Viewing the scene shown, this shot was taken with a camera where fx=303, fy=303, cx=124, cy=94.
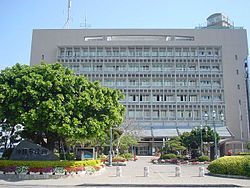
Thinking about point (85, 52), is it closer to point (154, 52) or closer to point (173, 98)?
point (154, 52)

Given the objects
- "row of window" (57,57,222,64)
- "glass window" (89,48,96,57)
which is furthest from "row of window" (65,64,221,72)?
"glass window" (89,48,96,57)

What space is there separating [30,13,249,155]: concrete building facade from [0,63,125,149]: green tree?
152ft

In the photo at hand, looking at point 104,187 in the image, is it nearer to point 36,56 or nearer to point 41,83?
point 41,83

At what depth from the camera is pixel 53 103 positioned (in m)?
20.5

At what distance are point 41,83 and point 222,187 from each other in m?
13.6

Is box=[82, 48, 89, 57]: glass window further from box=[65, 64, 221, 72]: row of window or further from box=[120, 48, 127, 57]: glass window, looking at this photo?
box=[120, 48, 127, 57]: glass window

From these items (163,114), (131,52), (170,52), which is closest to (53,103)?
(163,114)

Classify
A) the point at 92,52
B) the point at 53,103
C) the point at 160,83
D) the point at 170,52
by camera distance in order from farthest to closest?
1. the point at 92,52
2. the point at 170,52
3. the point at 160,83
4. the point at 53,103

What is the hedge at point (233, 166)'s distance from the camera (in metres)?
20.4

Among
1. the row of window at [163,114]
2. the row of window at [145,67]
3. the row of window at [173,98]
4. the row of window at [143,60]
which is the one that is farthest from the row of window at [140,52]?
the row of window at [163,114]

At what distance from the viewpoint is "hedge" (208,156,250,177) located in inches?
803

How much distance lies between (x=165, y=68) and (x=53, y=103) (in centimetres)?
5523

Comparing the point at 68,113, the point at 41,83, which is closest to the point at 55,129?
the point at 68,113

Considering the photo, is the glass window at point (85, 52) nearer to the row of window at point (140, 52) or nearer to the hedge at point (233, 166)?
the row of window at point (140, 52)
